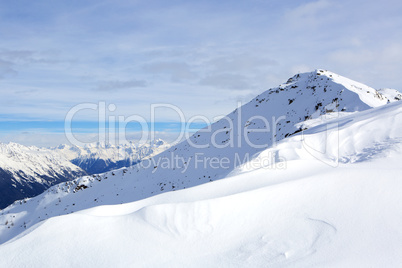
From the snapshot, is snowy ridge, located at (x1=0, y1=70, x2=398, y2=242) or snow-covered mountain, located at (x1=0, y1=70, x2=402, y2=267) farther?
snowy ridge, located at (x1=0, y1=70, x2=398, y2=242)

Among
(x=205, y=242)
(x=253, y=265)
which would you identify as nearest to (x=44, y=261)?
(x=205, y=242)

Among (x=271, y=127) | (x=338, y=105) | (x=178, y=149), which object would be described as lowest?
(x=178, y=149)

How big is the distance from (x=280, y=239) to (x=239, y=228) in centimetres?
91

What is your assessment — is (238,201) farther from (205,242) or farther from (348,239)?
(348,239)

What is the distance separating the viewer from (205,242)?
532cm
